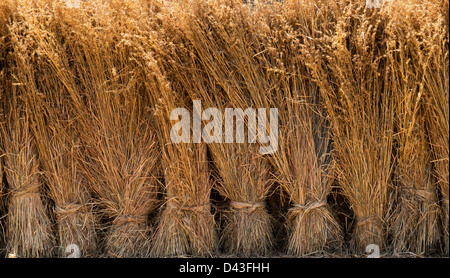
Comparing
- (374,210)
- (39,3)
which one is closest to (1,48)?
(39,3)

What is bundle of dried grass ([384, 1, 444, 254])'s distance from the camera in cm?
173

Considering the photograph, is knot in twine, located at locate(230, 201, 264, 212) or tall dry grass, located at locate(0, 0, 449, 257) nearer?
tall dry grass, located at locate(0, 0, 449, 257)

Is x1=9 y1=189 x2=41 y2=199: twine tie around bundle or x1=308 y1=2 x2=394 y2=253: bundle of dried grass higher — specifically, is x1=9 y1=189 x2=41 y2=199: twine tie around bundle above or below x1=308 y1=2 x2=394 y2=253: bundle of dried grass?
below

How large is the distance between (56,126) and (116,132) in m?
0.25

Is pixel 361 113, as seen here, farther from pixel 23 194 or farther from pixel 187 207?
pixel 23 194

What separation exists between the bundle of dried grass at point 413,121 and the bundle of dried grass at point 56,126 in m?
1.29

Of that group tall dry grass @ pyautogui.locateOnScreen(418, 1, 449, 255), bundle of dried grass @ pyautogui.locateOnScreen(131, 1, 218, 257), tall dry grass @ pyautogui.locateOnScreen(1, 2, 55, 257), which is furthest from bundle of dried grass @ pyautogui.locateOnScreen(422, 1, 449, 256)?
tall dry grass @ pyautogui.locateOnScreen(1, 2, 55, 257)

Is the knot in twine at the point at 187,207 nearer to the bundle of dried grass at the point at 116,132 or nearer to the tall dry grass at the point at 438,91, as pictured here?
the bundle of dried grass at the point at 116,132

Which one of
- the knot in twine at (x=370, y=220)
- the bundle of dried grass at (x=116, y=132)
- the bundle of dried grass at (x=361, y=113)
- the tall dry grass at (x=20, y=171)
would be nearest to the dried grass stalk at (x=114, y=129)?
the bundle of dried grass at (x=116, y=132)

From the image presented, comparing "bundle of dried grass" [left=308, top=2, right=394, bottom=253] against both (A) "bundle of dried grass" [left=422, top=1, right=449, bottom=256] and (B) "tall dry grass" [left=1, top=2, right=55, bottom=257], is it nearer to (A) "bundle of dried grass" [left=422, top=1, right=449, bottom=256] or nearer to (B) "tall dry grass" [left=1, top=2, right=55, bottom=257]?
(A) "bundle of dried grass" [left=422, top=1, right=449, bottom=256]

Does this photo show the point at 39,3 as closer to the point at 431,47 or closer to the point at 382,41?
the point at 382,41

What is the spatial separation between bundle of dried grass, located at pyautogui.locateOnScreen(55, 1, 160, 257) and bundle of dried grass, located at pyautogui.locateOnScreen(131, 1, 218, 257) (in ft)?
0.23

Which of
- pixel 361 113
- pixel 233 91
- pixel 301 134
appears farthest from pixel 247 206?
pixel 361 113

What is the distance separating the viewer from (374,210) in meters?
1.89
